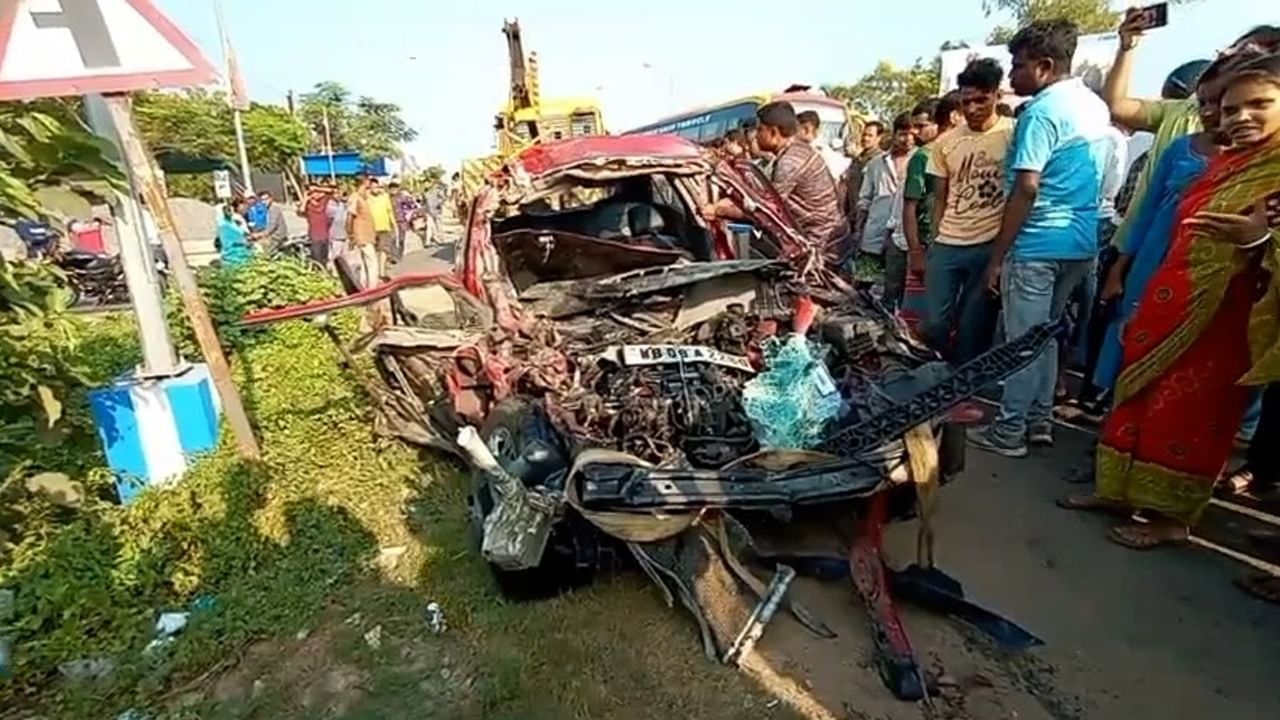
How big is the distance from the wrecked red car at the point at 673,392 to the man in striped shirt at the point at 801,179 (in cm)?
48

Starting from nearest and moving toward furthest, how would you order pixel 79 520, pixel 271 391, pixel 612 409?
pixel 612 409, pixel 79 520, pixel 271 391

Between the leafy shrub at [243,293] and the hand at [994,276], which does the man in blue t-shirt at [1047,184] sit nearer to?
the hand at [994,276]

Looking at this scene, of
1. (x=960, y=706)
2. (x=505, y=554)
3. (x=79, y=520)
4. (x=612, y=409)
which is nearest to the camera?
(x=960, y=706)

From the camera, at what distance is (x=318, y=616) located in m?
3.01

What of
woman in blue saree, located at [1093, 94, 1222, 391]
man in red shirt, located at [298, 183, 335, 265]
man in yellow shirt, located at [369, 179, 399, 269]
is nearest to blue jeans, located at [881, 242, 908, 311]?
woman in blue saree, located at [1093, 94, 1222, 391]

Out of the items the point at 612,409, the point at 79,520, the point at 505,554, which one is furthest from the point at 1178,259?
the point at 79,520

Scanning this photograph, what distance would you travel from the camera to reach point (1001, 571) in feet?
10.2

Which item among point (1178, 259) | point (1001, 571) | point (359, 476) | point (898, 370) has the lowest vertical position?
point (1001, 571)

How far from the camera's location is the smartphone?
12.0 ft

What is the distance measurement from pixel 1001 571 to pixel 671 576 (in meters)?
1.39

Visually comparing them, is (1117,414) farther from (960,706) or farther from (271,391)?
(271,391)

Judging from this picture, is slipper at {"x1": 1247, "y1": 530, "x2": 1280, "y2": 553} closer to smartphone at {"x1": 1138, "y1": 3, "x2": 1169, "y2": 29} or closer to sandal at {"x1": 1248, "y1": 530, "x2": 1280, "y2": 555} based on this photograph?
sandal at {"x1": 1248, "y1": 530, "x2": 1280, "y2": 555}

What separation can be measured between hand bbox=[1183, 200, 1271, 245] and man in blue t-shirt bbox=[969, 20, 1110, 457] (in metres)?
1.00

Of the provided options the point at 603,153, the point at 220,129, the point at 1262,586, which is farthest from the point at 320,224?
the point at 220,129
